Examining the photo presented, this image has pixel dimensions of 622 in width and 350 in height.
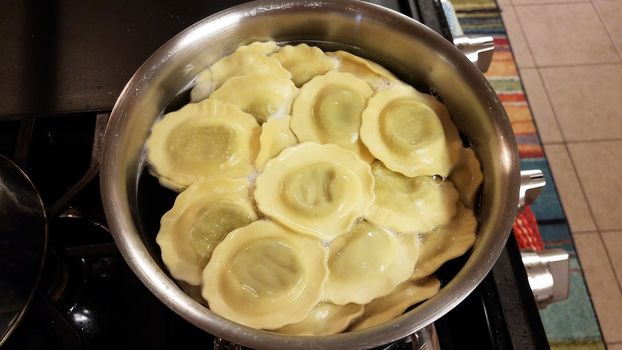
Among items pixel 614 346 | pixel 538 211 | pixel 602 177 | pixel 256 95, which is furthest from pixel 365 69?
pixel 602 177

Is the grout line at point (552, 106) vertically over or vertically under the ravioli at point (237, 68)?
under

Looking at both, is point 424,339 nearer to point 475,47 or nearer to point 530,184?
point 530,184

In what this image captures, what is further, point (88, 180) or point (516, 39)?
point (516, 39)

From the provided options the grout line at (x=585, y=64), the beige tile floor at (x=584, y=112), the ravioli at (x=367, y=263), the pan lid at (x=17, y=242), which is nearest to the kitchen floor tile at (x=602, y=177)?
the beige tile floor at (x=584, y=112)

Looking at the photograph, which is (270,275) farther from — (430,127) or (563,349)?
(563,349)

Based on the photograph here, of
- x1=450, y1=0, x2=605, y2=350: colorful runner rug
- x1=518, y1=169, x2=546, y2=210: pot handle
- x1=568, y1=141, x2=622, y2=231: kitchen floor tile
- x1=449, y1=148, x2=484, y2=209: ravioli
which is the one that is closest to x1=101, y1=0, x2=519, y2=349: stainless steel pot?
x1=449, y1=148, x2=484, y2=209: ravioli

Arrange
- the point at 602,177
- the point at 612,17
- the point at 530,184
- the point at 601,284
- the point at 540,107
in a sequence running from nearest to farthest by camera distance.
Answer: the point at 530,184 → the point at 601,284 → the point at 602,177 → the point at 540,107 → the point at 612,17

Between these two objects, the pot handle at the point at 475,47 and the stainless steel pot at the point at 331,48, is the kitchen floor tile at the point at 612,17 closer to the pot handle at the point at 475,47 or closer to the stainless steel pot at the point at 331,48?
the pot handle at the point at 475,47

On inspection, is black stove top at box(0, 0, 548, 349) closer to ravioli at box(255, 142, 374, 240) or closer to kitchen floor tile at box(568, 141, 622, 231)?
ravioli at box(255, 142, 374, 240)
